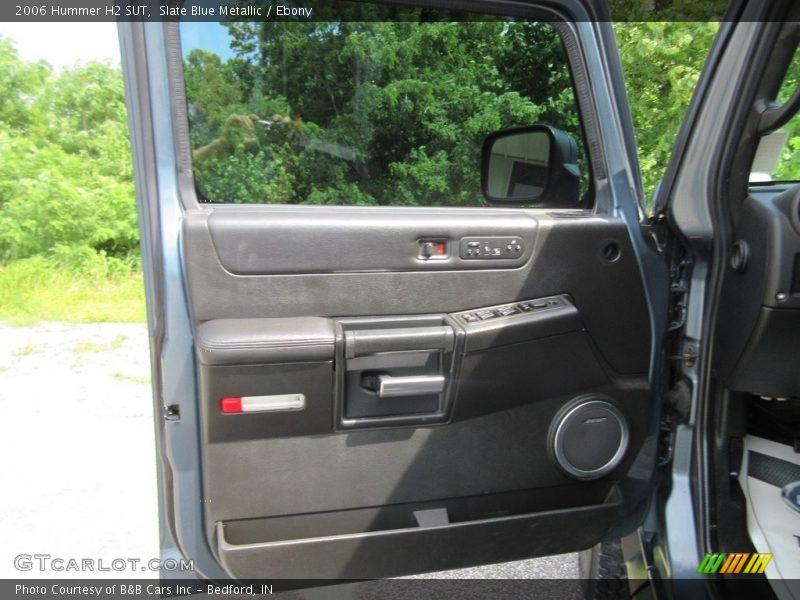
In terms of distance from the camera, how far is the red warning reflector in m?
1.54

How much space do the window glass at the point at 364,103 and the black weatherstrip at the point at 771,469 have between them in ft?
2.80

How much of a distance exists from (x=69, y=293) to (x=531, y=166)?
5695 millimetres

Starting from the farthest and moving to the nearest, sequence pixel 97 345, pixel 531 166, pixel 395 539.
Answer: pixel 97 345
pixel 531 166
pixel 395 539

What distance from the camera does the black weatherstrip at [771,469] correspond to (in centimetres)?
166

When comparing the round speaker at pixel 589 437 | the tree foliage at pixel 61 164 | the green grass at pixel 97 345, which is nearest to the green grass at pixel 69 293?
the tree foliage at pixel 61 164

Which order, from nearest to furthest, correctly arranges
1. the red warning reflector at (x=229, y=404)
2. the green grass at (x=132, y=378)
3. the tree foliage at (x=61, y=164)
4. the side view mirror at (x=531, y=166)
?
1. the red warning reflector at (x=229, y=404)
2. the side view mirror at (x=531, y=166)
3. the green grass at (x=132, y=378)
4. the tree foliage at (x=61, y=164)

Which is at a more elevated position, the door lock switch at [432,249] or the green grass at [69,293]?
the door lock switch at [432,249]

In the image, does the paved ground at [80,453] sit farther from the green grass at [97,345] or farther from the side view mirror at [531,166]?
the side view mirror at [531,166]

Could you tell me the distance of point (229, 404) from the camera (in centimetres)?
154

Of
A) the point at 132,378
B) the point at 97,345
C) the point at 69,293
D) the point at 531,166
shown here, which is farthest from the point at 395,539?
the point at 69,293

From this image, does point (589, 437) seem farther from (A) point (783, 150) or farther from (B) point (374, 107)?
(B) point (374, 107)

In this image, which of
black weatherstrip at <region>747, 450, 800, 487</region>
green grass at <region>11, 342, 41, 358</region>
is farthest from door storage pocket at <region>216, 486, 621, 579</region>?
green grass at <region>11, 342, 41, 358</region>

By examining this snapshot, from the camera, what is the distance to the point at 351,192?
179 centimetres

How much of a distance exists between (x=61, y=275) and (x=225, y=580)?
562 centimetres
